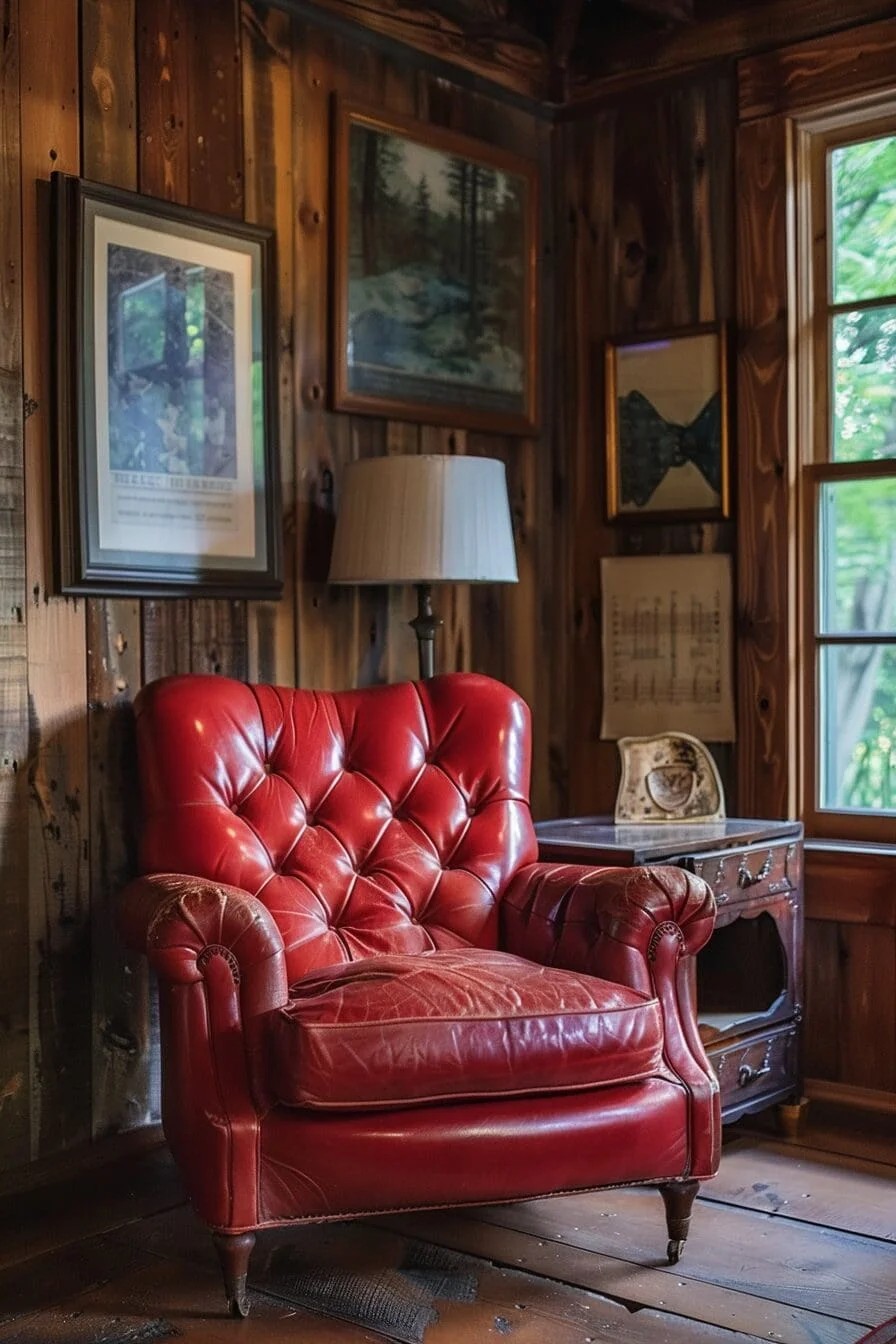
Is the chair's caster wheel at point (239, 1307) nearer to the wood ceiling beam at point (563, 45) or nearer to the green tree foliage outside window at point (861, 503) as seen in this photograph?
the green tree foliage outside window at point (861, 503)

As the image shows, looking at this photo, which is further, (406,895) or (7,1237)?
(406,895)

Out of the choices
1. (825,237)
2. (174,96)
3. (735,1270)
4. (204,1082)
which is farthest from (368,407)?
(735,1270)

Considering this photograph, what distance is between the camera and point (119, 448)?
2.84 metres

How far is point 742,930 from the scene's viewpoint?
130 inches

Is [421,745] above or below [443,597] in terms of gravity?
below

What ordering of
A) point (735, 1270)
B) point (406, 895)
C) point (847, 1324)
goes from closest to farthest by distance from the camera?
point (847, 1324) → point (735, 1270) → point (406, 895)

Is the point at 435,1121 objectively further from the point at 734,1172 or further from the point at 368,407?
the point at 368,407

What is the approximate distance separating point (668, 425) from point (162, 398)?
1280 millimetres

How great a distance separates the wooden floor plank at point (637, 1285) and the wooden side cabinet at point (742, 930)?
58 cm

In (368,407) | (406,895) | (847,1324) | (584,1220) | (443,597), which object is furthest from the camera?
(443,597)

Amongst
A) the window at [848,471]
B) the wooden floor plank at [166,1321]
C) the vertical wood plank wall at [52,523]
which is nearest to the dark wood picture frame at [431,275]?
the vertical wood plank wall at [52,523]

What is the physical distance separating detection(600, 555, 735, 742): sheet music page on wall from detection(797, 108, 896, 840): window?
211 millimetres

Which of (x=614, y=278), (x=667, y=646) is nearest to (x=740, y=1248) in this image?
(x=667, y=646)

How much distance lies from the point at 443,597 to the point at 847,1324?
6.11 feet
